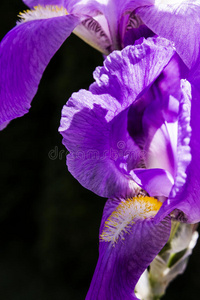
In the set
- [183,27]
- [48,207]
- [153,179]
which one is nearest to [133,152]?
[153,179]

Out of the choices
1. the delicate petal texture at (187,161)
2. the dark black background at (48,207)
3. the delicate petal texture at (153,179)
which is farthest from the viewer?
the dark black background at (48,207)

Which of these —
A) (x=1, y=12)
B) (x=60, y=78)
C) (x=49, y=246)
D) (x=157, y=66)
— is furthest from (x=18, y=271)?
(x=157, y=66)

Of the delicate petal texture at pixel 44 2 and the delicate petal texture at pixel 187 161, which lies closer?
the delicate petal texture at pixel 187 161

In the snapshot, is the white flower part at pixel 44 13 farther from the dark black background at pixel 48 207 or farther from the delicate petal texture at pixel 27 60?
the dark black background at pixel 48 207

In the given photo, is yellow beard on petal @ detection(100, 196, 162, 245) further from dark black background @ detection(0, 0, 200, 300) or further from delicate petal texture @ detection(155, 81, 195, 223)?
dark black background @ detection(0, 0, 200, 300)

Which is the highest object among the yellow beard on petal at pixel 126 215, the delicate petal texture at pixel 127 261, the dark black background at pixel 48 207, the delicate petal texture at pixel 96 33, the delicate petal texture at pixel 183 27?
the delicate petal texture at pixel 183 27

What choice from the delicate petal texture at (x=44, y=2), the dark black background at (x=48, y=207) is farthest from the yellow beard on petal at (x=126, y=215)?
the dark black background at (x=48, y=207)

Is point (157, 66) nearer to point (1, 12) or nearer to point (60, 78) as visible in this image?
point (60, 78)
